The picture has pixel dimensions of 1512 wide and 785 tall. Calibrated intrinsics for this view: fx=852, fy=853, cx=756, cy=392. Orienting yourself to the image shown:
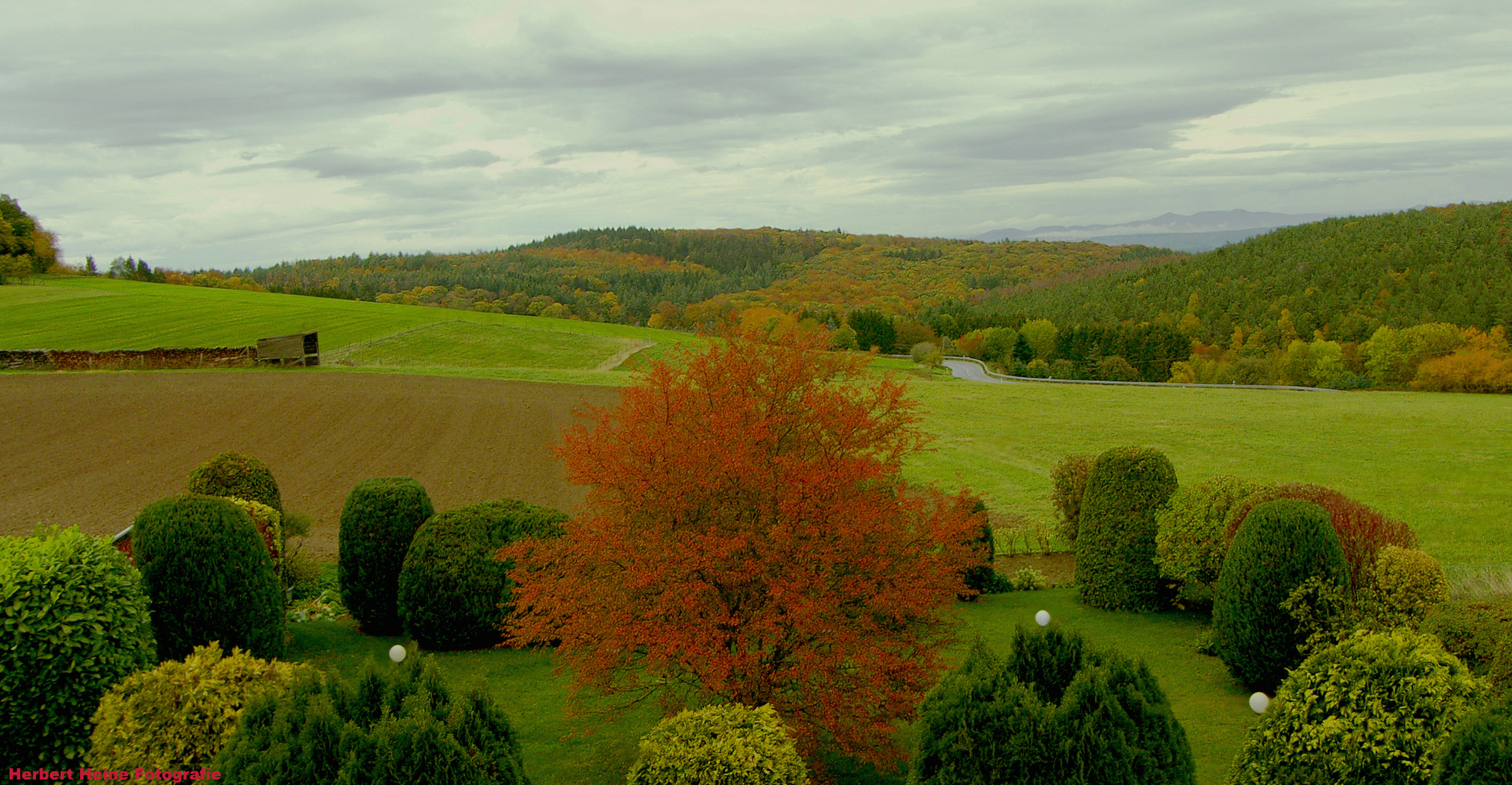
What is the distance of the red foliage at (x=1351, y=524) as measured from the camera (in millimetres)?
10461

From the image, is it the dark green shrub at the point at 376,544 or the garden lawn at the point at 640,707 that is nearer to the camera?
the garden lawn at the point at 640,707

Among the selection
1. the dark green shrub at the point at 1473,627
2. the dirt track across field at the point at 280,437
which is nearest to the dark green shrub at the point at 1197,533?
the dark green shrub at the point at 1473,627

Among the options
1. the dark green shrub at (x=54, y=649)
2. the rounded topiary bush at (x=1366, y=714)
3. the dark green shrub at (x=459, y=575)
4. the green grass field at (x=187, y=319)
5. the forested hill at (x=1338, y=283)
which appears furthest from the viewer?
the forested hill at (x=1338, y=283)

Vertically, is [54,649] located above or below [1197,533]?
above

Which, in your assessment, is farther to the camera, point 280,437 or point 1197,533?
point 280,437

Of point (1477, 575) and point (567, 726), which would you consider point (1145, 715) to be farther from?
point (1477, 575)

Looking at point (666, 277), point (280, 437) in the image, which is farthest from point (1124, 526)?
point (666, 277)

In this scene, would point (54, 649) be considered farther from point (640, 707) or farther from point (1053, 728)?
point (1053, 728)

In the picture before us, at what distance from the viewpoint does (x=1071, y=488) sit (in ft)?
55.3

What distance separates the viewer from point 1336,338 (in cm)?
8481

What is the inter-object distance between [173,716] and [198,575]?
3.17 m

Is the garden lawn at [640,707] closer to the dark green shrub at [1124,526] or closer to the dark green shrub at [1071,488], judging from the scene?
the dark green shrub at [1124,526]

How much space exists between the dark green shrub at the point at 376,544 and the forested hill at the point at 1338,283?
95051 mm

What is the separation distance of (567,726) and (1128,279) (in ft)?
455
